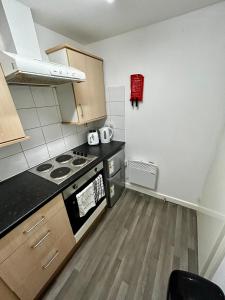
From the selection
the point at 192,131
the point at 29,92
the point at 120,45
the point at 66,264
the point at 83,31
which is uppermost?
the point at 83,31

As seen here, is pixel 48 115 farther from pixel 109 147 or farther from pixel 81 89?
pixel 109 147

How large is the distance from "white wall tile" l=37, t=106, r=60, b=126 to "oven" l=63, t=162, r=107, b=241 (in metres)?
0.73

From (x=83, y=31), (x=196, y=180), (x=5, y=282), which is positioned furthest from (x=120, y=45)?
(x=5, y=282)

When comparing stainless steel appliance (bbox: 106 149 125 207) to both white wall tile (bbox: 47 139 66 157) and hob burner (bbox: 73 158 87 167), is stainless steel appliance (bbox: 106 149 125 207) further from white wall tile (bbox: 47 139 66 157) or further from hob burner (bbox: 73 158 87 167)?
white wall tile (bbox: 47 139 66 157)

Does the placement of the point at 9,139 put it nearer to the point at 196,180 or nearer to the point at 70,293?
the point at 70,293

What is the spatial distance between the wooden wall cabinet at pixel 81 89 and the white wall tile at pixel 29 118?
310mm

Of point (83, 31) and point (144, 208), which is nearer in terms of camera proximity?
point (83, 31)

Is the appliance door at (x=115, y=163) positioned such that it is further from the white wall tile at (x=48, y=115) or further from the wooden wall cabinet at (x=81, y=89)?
the white wall tile at (x=48, y=115)

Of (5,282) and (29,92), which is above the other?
(29,92)

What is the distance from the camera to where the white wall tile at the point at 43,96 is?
4.39 ft

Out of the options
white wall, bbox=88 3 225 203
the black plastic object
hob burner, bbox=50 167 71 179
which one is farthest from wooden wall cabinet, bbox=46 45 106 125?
the black plastic object

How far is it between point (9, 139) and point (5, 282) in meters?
0.90

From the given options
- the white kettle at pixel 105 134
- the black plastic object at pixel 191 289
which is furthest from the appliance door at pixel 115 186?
the black plastic object at pixel 191 289

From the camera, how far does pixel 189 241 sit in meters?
1.44
